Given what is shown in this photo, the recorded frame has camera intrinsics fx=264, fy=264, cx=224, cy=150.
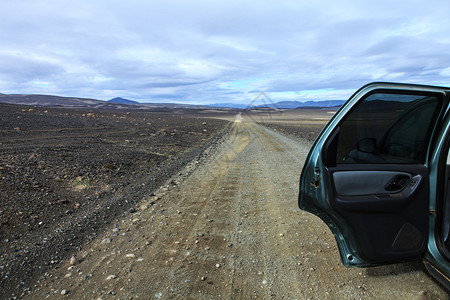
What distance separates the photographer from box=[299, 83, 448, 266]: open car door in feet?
8.54

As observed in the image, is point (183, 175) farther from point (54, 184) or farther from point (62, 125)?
point (62, 125)

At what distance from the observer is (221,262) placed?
3.36m

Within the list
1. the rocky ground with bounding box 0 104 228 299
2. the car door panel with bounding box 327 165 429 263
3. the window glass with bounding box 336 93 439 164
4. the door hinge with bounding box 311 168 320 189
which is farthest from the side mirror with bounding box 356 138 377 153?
the rocky ground with bounding box 0 104 228 299

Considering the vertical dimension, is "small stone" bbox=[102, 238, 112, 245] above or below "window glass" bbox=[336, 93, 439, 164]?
below

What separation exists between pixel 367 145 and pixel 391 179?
413 mm

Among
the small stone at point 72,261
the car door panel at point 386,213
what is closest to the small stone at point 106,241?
the small stone at point 72,261

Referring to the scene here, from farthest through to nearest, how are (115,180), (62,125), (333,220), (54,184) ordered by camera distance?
1. (62,125)
2. (115,180)
3. (54,184)
4. (333,220)

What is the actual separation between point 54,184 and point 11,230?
2294 mm

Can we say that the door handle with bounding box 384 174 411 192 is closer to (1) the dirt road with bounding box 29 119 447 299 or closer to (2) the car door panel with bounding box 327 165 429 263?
(2) the car door panel with bounding box 327 165 429 263

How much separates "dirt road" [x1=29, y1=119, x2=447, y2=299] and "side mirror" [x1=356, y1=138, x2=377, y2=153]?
4.83 ft

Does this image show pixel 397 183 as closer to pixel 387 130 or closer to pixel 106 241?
pixel 387 130

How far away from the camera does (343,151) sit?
2.74 meters

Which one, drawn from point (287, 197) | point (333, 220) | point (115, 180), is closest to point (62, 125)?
point (115, 180)

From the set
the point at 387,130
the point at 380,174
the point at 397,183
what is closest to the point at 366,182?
the point at 380,174
